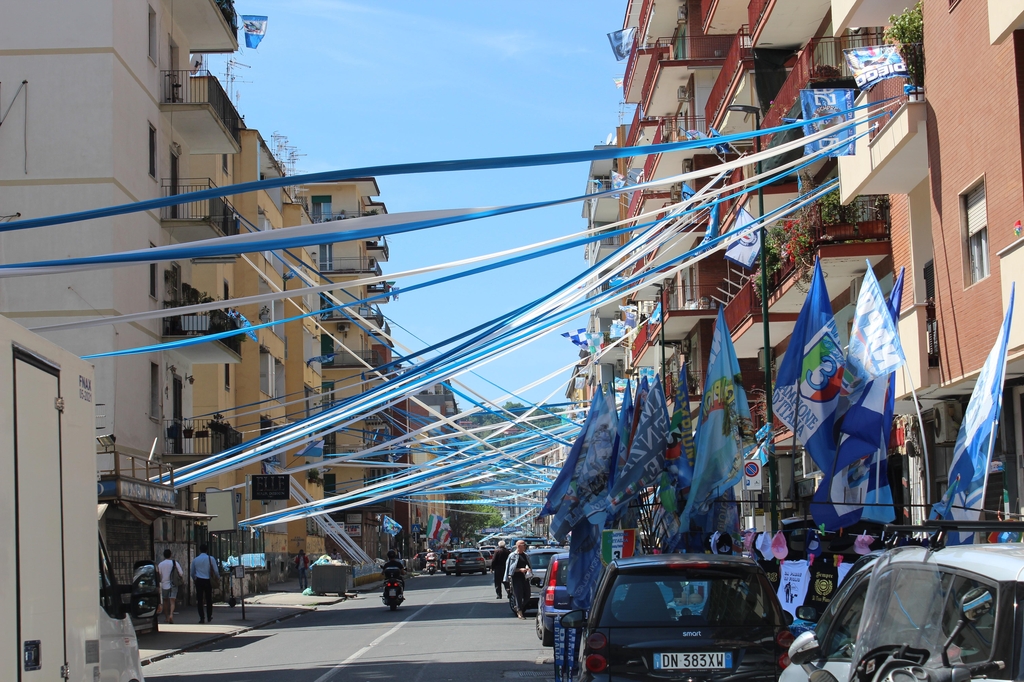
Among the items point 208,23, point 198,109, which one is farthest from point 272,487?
point 208,23

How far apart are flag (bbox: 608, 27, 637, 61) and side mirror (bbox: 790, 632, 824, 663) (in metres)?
45.3

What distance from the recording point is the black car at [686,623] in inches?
358

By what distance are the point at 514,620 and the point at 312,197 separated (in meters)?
55.5

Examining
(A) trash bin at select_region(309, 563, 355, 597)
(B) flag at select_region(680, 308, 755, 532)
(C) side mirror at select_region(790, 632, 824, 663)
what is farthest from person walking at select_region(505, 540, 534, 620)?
(C) side mirror at select_region(790, 632, 824, 663)

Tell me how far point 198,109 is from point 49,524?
2704 cm

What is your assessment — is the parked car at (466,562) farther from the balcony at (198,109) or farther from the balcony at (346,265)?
the balcony at (198,109)

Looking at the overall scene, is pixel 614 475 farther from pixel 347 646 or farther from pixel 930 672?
pixel 930 672

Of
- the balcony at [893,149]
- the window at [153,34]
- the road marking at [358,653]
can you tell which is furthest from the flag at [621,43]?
the balcony at [893,149]

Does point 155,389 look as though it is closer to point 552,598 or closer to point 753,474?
point 552,598

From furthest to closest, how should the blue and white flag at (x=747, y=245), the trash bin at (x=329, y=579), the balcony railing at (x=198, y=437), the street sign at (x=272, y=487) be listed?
the trash bin at (x=329, y=579) → the street sign at (x=272, y=487) → the balcony railing at (x=198, y=437) → the blue and white flag at (x=747, y=245)

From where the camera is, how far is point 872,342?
13.9 meters

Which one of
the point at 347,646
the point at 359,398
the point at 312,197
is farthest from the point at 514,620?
the point at 312,197

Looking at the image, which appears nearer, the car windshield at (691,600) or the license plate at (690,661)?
the license plate at (690,661)

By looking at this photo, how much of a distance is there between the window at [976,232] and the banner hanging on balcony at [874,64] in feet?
7.46
